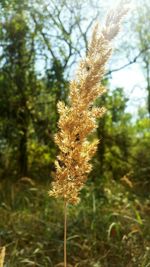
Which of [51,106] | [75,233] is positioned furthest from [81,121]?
[51,106]

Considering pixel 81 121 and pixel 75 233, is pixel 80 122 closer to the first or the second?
pixel 81 121

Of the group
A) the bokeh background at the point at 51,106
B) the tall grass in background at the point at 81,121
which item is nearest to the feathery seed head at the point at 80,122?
the tall grass in background at the point at 81,121

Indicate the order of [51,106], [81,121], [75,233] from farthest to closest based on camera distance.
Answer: [51,106], [75,233], [81,121]

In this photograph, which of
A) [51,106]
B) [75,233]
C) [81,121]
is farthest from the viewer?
[51,106]

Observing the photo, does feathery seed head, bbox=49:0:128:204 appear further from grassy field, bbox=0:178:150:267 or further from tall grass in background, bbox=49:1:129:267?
grassy field, bbox=0:178:150:267

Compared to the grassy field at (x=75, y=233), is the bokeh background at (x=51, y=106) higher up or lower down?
higher up

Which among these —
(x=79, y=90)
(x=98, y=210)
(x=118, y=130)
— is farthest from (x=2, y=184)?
(x=79, y=90)

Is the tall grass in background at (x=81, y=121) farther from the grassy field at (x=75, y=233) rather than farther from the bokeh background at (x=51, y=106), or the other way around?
the bokeh background at (x=51, y=106)

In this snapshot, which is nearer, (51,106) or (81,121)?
(81,121)
